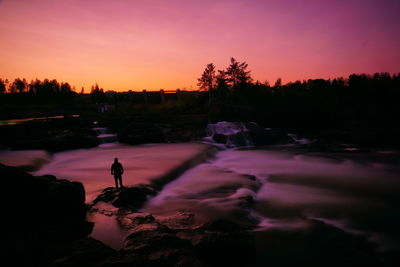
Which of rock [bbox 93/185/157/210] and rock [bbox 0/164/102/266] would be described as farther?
rock [bbox 93/185/157/210]

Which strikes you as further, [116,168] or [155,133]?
[155,133]

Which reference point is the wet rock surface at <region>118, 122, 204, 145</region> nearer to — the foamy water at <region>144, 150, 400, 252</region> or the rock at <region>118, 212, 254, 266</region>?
the foamy water at <region>144, 150, 400, 252</region>

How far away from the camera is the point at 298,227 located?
9.40 m

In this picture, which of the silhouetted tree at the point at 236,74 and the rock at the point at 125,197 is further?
the silhouetted tree at the point at 236,74

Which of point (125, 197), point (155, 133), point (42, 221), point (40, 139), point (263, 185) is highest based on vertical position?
point (40, 139)

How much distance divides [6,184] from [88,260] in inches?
198

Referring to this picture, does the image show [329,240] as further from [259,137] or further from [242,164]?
[259,137]

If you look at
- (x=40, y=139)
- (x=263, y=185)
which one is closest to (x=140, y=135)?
(x=40, y=139)

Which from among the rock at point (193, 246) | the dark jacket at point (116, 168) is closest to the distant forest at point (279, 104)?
the dark jacket at point (116, 168)

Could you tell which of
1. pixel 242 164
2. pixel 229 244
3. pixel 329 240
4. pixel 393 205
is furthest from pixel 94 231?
pixel 242 164

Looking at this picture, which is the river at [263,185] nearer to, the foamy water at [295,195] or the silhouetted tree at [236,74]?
the foamy water at [295,195]

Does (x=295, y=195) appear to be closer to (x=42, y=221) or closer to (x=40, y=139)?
(x=42, y=221)

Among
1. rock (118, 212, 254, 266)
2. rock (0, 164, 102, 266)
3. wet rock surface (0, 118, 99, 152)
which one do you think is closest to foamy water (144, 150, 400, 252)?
rock (118, 212, 254, 266)

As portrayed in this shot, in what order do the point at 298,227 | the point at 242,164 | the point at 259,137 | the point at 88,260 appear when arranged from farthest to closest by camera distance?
the point at 259,137, the point at 242,164, the point at 298,227, the point at 88,260
